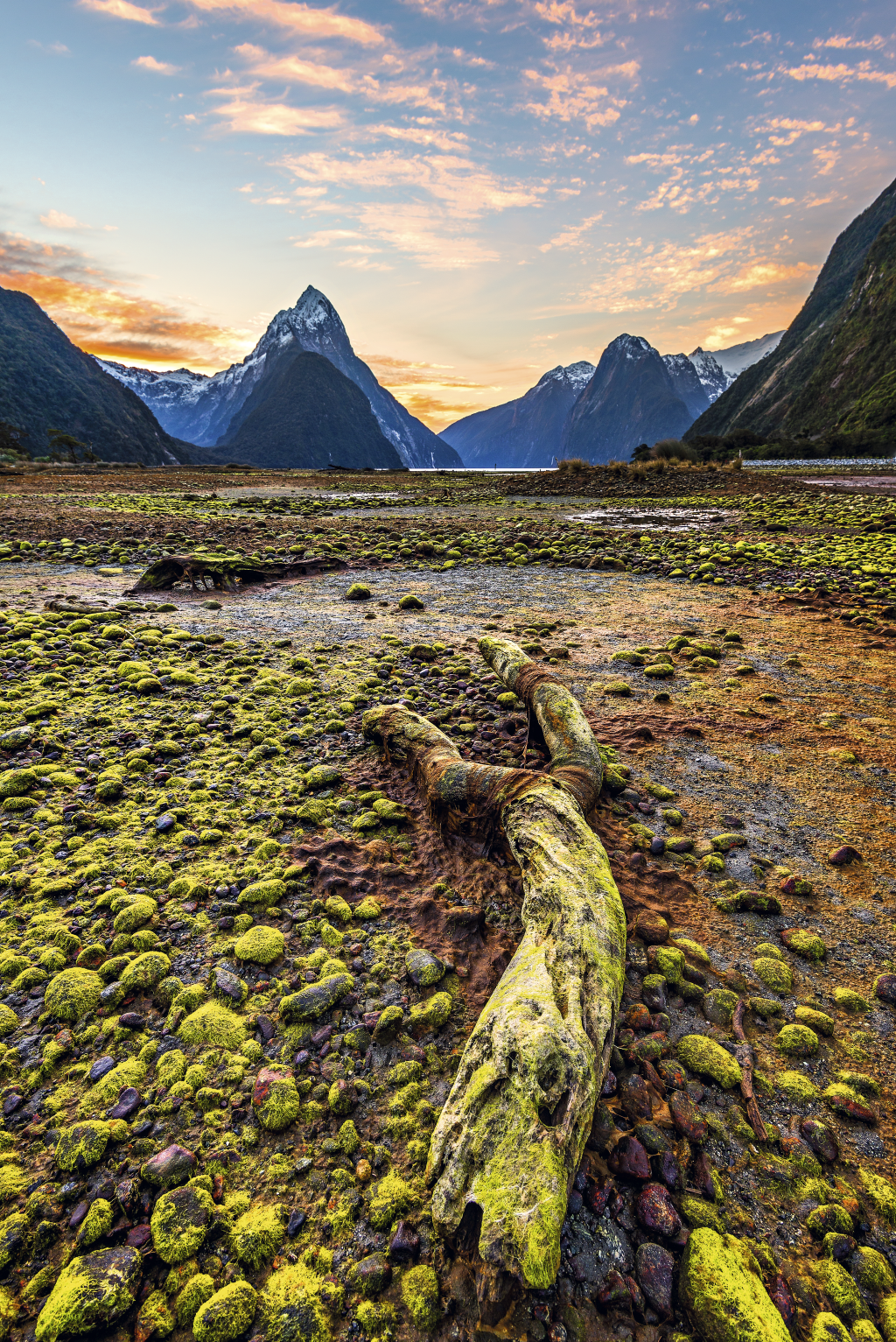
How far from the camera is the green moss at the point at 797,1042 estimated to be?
231cm

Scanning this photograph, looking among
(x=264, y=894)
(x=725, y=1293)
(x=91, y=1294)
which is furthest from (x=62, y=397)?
(x=725, y=1293)

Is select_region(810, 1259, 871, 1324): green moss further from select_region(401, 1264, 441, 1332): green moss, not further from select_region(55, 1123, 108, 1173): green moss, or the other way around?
select_region(55, 1123, 108, 1173): green moss

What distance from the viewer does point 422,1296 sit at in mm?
1594

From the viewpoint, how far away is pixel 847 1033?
7.79 feet

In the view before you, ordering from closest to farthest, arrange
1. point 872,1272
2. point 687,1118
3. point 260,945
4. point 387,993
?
1. point 872,1272
2. point 687,1118
3. point 387,993
4. point 260,945

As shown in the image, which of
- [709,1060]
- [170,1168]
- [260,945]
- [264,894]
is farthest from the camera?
[264,894]

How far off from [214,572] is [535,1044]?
1087 cm

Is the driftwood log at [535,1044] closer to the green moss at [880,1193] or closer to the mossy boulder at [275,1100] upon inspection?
the mossy boulder at [275,1100]

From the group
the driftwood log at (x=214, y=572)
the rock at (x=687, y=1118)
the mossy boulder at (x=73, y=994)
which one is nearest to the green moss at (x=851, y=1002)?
the rock at (x=687, y=1118)

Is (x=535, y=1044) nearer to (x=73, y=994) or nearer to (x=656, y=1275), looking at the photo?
(x=656, y=1275)

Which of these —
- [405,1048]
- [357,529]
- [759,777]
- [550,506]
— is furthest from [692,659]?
[550,506]

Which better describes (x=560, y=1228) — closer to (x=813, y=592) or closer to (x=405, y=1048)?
(x=405, y=1048)

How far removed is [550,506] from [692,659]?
20.3 metres

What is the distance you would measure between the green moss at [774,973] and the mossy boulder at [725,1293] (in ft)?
3.74
